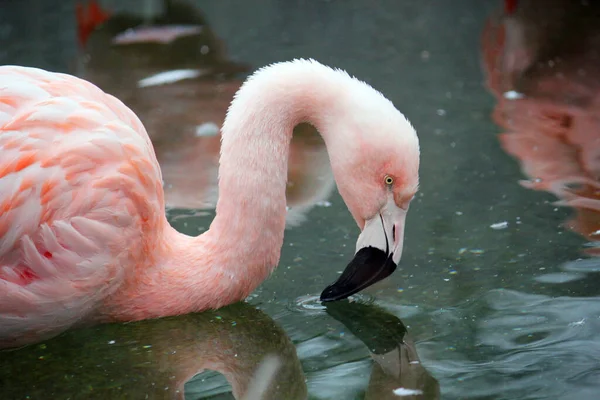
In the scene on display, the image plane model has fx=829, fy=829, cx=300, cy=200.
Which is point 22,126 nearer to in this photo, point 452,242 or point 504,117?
point 452,242

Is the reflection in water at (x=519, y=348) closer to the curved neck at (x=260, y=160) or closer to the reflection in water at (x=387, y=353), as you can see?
the reflection in water at (x=387, y=353)

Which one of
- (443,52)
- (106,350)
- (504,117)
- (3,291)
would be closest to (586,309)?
(106,350)

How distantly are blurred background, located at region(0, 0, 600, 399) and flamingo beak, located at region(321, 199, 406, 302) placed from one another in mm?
185

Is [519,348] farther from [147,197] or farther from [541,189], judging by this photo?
[541,189]

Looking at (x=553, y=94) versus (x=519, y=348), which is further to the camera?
(x=553, y=94)

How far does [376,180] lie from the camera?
2582 millimetres

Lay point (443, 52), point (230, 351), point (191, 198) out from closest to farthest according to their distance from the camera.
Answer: point (230, 351) < point (191, 198) < point (443, 52)

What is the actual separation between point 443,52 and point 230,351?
387cm

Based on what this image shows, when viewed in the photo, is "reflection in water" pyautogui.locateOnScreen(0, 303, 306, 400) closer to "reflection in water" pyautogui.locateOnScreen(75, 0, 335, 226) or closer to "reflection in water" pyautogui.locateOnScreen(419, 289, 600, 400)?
"reflection in water" pyautogui.locateOnScreen(419, 289, 600, 400)

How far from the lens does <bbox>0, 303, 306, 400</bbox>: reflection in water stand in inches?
92.6

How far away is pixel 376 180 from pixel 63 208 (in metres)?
0.95

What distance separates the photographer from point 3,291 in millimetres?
2377

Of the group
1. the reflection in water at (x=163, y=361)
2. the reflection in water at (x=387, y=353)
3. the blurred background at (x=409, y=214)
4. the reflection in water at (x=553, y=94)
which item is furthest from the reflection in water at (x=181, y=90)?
the reflection in water at (x=553, y=94)

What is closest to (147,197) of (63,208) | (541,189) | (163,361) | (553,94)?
(63,208)
